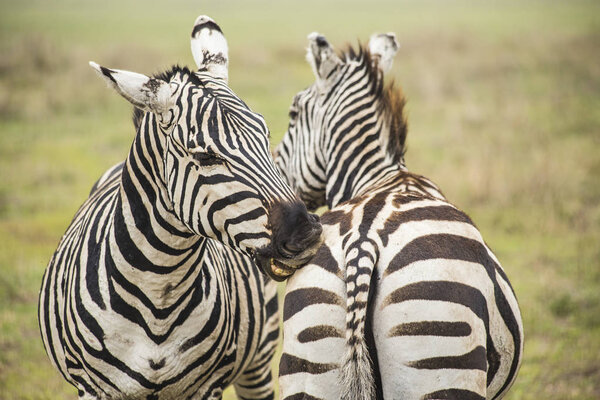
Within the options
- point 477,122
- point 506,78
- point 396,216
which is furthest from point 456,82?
point 396,216

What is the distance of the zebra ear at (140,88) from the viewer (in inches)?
105

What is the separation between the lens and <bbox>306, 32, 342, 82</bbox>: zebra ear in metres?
4.22

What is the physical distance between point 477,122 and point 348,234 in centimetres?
1186

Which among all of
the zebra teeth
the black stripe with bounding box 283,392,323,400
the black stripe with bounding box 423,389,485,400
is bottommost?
the black stripe with bounding box 283,392,323,400

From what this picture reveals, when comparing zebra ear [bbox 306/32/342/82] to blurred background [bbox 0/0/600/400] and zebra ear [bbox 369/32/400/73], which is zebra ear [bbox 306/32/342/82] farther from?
zebra ear [bbox 369/32/400/73]

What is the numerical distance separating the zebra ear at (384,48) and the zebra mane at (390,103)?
0.29m

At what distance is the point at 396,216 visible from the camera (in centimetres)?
269

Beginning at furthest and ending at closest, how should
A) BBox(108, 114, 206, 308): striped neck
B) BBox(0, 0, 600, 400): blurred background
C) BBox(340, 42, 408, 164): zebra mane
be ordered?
BBox(0, 0, 600, 400): blurred background < BBox(340, 42, 408, 164): zebra mane < BBox(108, 114, 206, 308): striped neck

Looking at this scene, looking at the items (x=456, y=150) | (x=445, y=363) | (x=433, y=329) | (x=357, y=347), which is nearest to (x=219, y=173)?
(x=357, y=347)

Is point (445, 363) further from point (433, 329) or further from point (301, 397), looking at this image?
point (301, 397)

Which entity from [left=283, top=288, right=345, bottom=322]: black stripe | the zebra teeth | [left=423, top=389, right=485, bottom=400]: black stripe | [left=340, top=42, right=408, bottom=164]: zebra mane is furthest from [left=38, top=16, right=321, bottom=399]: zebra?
[left=340, top=42, right=408, bottom=164]: zebra mane

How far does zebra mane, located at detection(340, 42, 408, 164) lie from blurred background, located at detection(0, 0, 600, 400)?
10cm

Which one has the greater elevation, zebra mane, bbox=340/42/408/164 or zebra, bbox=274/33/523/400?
zebra mane, bbox=340/42/408/164

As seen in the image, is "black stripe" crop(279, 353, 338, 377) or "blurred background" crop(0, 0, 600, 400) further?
"blurred background" crop(0, 0, 600, 400)
